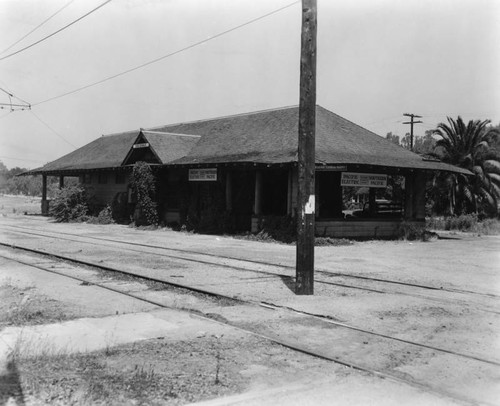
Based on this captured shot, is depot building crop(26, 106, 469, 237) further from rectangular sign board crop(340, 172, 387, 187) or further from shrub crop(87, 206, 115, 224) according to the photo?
shrub crop(87, 206, 115, 224)

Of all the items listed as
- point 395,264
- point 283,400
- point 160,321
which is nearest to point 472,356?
point 283,400

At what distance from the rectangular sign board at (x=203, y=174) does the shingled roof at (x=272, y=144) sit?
501 millimetres

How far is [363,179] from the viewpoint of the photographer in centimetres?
2419

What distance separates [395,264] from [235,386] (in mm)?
11250

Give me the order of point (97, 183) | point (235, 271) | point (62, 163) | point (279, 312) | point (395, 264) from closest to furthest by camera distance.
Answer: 1. point (279, 312)
2. point (235, 271)
3. point (395, 264)
4. point (97, 183)
5. point (62, 163)

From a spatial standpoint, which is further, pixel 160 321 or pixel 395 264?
pixel 395 264

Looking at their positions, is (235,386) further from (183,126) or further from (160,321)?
(183,126)

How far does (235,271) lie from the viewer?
42.6 feet

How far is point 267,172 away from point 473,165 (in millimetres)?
17719

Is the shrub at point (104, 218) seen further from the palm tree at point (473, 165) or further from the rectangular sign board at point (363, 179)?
the palm tree at point (473, 165)

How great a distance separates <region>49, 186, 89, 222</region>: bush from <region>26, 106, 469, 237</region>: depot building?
2.61 metres

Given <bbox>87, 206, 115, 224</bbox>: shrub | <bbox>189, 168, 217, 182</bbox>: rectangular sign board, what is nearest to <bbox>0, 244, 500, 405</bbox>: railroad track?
<bbox>189, 168, 217, 182</bbox>: rectangular sign board

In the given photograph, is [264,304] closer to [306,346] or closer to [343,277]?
[306,346]

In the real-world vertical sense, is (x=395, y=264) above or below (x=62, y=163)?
below
